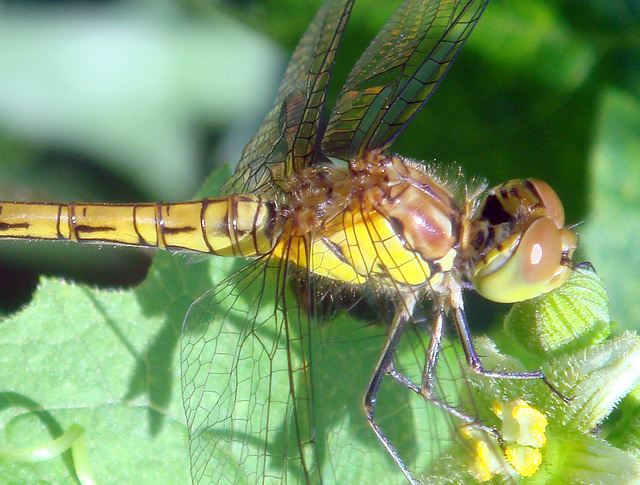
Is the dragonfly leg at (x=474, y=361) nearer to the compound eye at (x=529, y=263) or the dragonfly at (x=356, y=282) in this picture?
the dragonfly at (x=356, y=282)

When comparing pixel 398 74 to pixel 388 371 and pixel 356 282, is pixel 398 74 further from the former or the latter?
pixel 388 371

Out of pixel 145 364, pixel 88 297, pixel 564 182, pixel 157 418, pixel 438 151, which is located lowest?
pixel 157 418

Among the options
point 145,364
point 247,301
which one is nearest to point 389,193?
point 247,301

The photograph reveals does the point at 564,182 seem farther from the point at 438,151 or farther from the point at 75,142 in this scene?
the point at 75,142

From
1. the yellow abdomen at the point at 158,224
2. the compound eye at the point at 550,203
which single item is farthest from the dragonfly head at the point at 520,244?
the yellow abdomen at the point at 158,224

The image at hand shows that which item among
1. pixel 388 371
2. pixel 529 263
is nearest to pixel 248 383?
pixel 388 371

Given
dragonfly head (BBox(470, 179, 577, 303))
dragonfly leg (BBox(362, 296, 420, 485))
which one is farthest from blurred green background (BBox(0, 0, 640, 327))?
dragonfly leg (BBox(362, 296, 420, 485))
